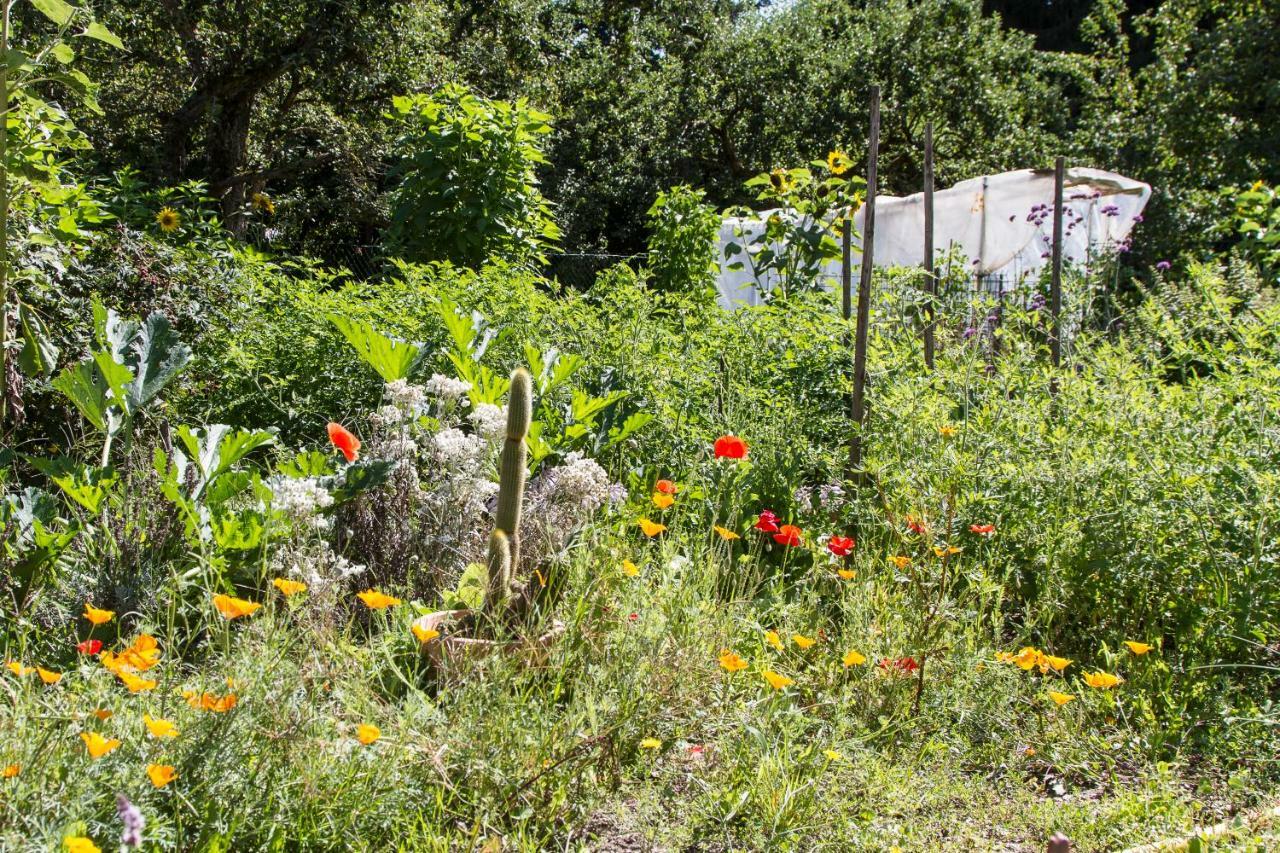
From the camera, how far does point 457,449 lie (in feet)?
9.71

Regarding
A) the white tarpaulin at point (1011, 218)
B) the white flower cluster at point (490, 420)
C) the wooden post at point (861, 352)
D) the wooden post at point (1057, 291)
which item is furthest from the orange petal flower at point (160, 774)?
the white tarpaulin at point (1011, 218)

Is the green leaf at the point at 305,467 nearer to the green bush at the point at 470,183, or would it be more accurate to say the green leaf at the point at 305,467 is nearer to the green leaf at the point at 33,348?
the green leaf at the point at 33,348

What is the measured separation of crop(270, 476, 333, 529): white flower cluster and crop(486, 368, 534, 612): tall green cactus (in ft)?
1.67

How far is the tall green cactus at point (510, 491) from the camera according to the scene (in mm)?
2395

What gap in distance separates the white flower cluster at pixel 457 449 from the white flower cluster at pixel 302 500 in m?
0.34

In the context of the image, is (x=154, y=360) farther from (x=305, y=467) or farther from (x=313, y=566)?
(x=313, y=566)

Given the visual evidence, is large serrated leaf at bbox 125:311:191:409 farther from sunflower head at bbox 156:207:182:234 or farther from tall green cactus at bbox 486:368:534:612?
sunflower head at bbox 156:207:182:234

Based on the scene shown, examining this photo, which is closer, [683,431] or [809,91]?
[683,431]

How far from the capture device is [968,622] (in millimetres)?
3059

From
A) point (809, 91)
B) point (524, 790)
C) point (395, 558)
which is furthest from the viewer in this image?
point (809, 91)

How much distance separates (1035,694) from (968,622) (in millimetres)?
329

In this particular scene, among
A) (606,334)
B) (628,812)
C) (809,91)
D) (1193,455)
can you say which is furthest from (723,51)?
(628,812)

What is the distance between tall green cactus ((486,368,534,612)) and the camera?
7.86 ft

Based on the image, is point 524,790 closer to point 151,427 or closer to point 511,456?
point 511,456
